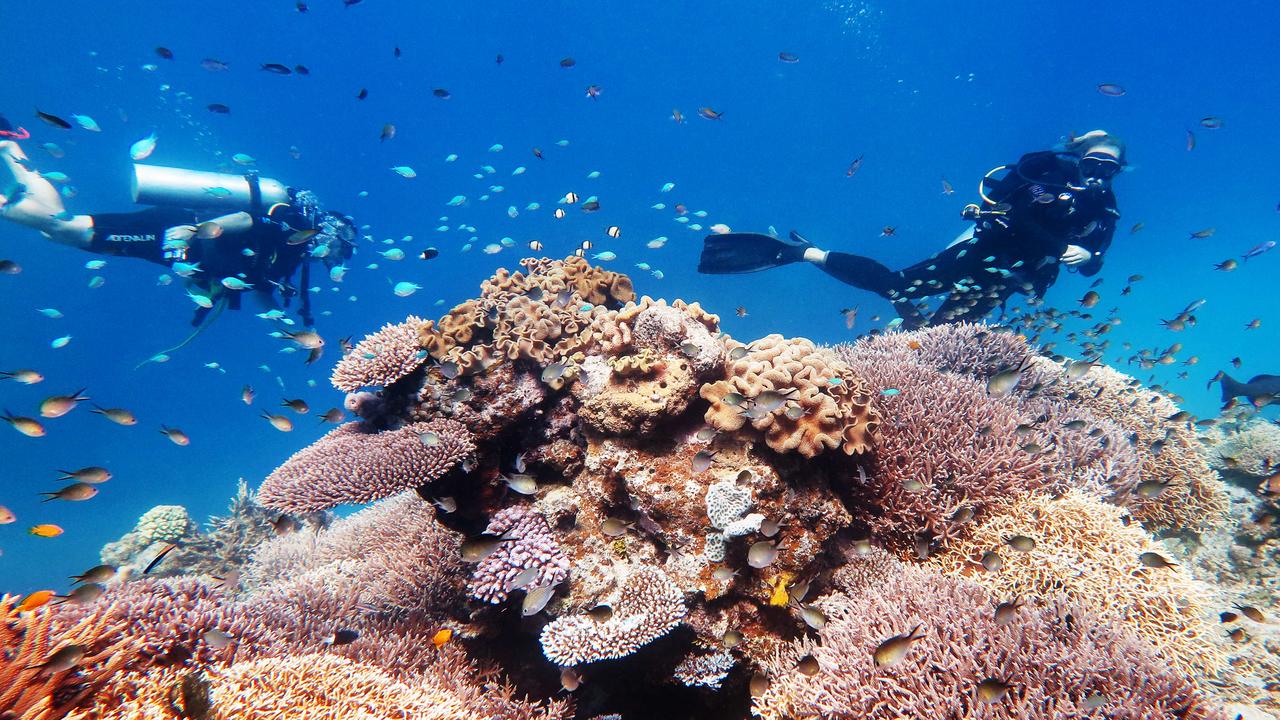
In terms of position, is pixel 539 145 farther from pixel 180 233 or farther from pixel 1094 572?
pixel 1094 572

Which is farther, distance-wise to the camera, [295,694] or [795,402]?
[795,402]

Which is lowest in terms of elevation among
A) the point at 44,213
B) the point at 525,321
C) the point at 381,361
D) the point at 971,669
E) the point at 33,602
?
the point at 971,669

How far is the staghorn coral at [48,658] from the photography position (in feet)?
8.14

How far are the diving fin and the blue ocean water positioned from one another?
46050 millimetres

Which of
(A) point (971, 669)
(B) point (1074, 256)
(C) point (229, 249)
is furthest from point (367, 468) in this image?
(B) point (1074, 256)

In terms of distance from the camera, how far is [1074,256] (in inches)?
383

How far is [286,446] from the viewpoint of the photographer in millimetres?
66000

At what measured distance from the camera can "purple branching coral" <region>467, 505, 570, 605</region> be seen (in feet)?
12.9

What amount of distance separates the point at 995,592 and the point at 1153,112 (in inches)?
3206

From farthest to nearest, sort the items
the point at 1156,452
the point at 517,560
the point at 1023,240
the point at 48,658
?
the point at 1023,240 → the point at 1156,452 → the point at 517,560 → the point at 48,658

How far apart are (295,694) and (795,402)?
379 cm

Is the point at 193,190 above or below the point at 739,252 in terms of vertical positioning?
above

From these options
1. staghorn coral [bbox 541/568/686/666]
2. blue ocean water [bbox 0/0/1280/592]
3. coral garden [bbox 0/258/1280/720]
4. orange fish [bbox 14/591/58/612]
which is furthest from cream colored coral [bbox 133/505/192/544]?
blue ocean water [bbox 0/0/1280/592]

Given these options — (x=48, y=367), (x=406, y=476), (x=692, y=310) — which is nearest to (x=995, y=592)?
(x=692, y=310)
